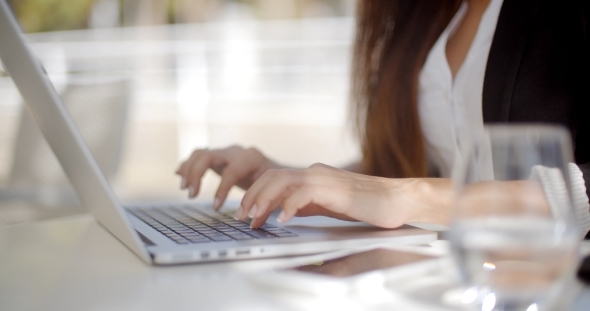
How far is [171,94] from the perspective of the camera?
6.30 m

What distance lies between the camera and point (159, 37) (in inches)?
386

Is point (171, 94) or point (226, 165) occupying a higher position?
point (226, 165)

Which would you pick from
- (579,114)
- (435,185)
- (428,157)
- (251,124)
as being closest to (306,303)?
(435,185)

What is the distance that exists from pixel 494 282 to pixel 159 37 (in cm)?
998

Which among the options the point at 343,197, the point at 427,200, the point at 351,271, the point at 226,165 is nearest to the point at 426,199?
the point at 427,200

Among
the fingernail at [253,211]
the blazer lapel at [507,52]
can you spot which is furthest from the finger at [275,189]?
the blazer lapel at [507,52]

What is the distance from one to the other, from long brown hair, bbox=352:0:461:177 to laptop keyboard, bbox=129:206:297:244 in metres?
0.43

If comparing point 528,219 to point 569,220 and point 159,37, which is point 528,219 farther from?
point 159,37

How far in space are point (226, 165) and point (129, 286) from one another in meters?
0.43

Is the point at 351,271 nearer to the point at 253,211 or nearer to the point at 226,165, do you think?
the point at 253,211

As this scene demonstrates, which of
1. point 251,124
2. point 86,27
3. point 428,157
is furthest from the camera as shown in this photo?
point 86,27

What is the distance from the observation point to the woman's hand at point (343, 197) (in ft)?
1.82

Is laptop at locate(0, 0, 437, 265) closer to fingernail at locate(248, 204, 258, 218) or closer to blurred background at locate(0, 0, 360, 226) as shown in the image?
fingernail at locate(248, 204, 258, 218)

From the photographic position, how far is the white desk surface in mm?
392
